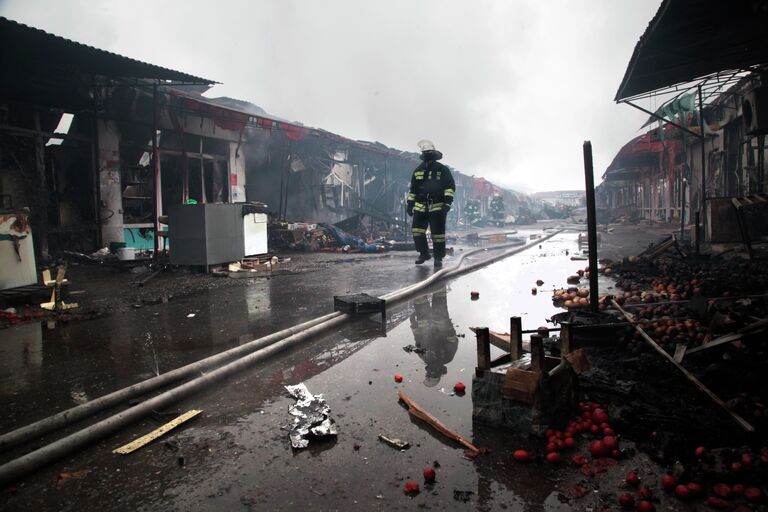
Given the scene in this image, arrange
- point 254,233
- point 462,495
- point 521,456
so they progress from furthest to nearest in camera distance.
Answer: point 254,233, point 521,456, point 462,495

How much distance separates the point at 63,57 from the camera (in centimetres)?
941

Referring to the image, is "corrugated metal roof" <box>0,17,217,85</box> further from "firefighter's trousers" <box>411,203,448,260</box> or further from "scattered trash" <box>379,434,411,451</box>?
"scattered trash" <box>379,434,411,451</box>

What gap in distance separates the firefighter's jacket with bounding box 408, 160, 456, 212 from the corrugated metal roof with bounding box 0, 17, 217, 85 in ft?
18.1

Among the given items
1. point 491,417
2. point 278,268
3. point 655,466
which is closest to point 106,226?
point 278,268


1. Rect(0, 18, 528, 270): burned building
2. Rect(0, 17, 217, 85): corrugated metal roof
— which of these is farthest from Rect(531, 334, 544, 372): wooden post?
Rect(0, 17, 217, 85): corrugated metal roof

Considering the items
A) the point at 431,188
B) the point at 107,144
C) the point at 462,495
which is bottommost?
the point at 462,495

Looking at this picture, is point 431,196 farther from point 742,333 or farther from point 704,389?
point 704,389

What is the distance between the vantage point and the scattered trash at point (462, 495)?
1874 mm

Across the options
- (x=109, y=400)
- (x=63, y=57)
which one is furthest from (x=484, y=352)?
(x=63, y=57)

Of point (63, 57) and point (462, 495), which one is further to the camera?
point (63, 57)

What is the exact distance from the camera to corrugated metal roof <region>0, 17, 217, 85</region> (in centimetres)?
810

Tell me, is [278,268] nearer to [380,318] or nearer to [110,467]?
[380,318]

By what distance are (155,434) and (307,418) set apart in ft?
2.75

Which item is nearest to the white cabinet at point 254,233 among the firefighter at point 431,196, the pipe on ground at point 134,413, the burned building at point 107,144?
the burned building at point 107,144
